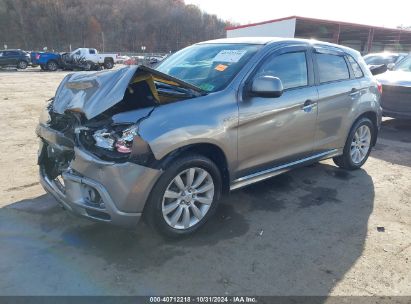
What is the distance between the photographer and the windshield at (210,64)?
12.1ft

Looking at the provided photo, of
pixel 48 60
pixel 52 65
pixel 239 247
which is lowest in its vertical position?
pixel 52 65

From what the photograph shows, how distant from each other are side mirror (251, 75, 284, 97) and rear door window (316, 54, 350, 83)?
1284 mm

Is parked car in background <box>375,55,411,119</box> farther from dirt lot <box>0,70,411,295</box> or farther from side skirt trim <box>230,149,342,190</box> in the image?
side skirt trim <box>230,149,342,190</box>

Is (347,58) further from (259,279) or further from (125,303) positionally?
(125,303)

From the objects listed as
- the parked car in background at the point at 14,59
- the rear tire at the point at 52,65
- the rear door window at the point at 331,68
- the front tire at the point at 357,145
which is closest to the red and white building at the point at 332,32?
the rear tire at the point at 52,65

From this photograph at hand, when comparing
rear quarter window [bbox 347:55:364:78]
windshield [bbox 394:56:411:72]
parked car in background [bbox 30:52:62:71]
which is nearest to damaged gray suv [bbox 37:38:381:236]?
rear quarter window [bbox 347:55:364:78]

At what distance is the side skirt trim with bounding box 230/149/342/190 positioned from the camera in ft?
12.3

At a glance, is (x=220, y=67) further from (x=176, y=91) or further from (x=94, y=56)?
(x=94, y=56)

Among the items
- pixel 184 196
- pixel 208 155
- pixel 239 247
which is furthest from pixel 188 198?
pixel 239 247

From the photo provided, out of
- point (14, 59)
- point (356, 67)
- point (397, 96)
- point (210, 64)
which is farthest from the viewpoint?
point (14, 59)

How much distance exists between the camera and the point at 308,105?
4.23m

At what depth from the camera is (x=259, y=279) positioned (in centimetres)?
287

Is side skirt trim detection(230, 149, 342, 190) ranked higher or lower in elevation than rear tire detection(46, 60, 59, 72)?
higher

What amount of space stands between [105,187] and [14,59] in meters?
31.2
